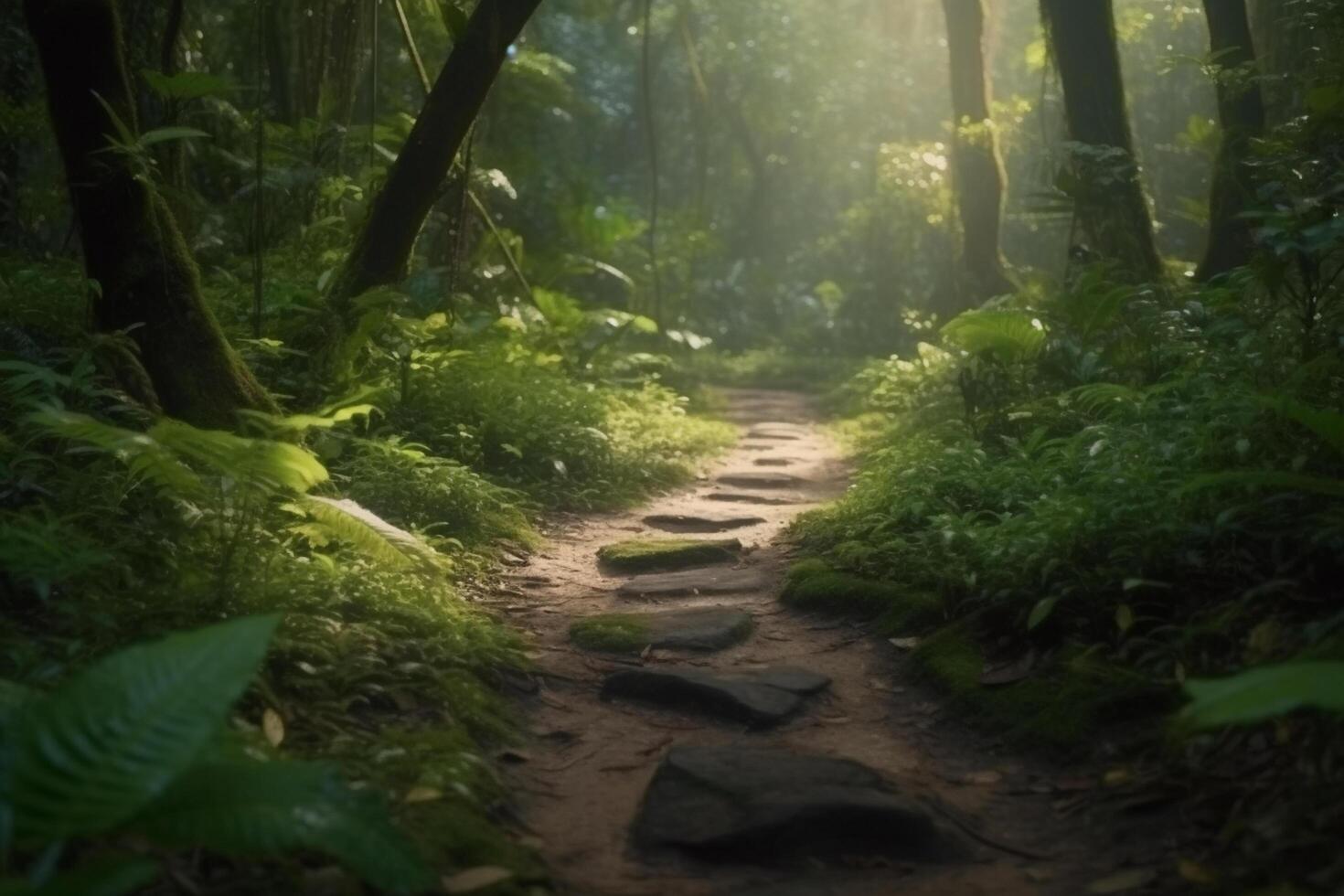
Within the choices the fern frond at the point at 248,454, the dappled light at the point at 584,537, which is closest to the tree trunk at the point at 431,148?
the dappled light at the point at 584,537

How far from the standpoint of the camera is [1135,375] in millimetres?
7910

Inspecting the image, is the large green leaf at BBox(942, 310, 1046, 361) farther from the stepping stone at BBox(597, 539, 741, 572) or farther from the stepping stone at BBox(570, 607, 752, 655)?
the stepping stone at BBox(570, 607, 752, 655)

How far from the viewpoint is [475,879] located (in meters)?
3.27

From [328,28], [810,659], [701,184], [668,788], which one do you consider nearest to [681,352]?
[701,184]

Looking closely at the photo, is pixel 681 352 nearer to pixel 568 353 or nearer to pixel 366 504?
pixel 568 353

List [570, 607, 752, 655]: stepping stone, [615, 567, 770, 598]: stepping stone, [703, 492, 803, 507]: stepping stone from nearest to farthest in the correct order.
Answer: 1. [570, 607, 752, 655]: stepping stone
2. [615, 567, 770, 598]: stepping stone
3. [703, 492, 803, 507]: stepping stone

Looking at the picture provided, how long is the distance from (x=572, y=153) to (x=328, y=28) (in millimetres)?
15116

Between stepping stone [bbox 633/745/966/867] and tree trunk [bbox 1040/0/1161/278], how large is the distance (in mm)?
6816

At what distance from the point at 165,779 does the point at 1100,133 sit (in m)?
9.28

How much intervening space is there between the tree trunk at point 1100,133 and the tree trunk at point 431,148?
444 cm

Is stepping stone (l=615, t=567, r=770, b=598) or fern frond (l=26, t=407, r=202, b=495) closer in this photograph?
fern frond (l=26, t=407, r=202, b=495)

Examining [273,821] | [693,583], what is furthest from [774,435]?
[273,821]

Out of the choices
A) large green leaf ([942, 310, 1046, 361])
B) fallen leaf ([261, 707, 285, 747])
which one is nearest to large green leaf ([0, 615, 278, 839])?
fallen leaf ([261, 707, 285, 747])

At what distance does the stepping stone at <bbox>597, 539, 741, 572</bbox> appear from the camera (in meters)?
6.96
